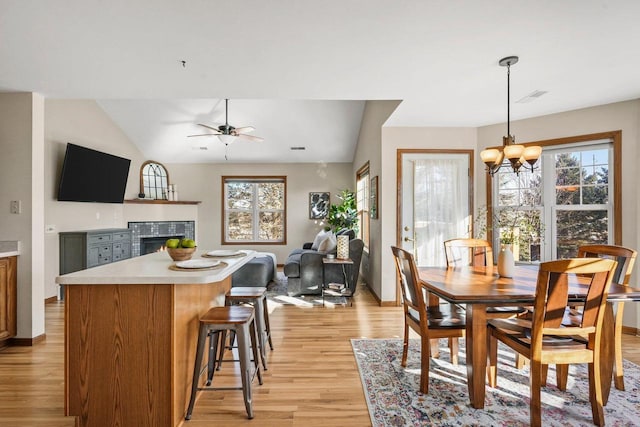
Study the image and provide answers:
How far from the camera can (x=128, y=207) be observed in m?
6.10

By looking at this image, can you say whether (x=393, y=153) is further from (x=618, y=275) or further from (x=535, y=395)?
(x=535, y=395)

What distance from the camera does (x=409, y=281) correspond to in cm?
239

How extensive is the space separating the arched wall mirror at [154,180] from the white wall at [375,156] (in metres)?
4.55

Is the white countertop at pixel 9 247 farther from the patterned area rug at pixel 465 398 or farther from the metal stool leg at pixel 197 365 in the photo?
the patterned area rug at pixel 465 398

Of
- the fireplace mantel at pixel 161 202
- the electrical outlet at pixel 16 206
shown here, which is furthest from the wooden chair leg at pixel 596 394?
the fireplace mantel at pixel 161 202

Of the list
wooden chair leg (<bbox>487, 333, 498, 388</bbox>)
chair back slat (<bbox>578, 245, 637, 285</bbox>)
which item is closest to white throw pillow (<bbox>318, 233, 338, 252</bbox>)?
wooden chair leg (<bbox>487, 333, 498, 388</bbox>)

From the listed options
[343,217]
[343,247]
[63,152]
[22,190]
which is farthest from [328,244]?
[63,152]

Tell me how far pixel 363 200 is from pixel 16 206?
4.98 metres

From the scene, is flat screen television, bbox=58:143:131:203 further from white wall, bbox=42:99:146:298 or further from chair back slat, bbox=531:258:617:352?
chair back slat, bbox=531:258:617:352

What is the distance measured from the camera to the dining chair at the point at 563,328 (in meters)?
1.74

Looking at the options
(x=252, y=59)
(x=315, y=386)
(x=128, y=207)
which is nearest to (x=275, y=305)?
(x=315, y=386)

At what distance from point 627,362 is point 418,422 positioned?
2110 millimetres

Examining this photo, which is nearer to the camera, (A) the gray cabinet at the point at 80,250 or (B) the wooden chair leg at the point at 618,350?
(B) the wooden chair leg at the point at 618,350

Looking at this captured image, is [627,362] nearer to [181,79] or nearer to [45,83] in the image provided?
[181,79]
